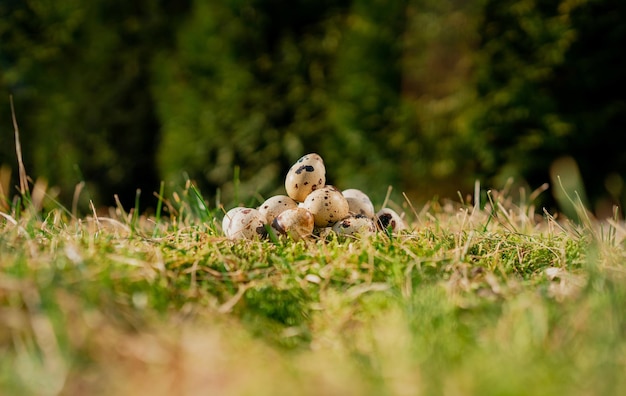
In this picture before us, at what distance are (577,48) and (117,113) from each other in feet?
15.0

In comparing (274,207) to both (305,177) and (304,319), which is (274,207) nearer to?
(305,177)

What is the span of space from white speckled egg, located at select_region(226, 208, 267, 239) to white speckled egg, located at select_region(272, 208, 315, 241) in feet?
0.28

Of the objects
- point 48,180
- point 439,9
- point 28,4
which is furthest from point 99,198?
point 439,9

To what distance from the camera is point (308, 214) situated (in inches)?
87.4

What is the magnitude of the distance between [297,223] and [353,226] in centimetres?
20

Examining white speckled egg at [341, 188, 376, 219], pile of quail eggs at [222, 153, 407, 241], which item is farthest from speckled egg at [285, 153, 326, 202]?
white speckled egg at [341, 188, 376, 219]

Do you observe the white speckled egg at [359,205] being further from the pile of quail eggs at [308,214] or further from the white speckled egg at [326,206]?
the white speckled egg at [326,206]

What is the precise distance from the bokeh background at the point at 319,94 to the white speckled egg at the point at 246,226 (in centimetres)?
187

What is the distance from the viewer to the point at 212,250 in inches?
79.7

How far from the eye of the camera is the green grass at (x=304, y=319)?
1222mm

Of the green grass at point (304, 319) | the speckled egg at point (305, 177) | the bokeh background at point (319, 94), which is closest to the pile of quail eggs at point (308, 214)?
the speckled egg at point (305, 177)

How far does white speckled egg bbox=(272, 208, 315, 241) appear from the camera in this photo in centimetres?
220

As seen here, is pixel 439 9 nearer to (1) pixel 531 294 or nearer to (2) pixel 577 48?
(2) pixel 577 48

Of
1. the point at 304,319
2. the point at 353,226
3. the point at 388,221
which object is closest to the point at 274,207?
the point at 353,226
